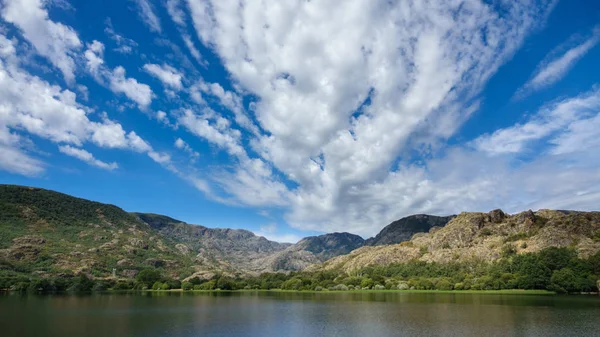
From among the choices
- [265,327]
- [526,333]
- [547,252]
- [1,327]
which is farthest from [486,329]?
[547,252]

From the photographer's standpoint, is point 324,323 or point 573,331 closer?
point 573,331

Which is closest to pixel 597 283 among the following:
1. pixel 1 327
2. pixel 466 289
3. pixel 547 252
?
pixel 547 252

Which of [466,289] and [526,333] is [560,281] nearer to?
[466,289]

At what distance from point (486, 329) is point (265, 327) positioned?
1476 inches

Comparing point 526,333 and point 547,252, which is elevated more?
point 547,252

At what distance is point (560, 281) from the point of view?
164250mm

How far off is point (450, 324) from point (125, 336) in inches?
2150

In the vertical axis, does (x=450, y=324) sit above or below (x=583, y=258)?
below

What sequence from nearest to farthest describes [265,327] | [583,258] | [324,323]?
[265,327] < [324,323] < [583,258]

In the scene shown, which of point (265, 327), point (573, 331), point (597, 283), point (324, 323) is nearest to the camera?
point (573, 331)

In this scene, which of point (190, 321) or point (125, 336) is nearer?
point (125, 336)

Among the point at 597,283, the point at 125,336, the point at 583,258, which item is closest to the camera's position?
the point at 125,336

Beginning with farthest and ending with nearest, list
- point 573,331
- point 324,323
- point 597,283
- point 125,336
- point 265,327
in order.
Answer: point 597,283, point 324,323, point 265,327, point 573,331, point 125,336

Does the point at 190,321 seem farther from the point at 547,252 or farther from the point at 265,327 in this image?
the point at 547,252
